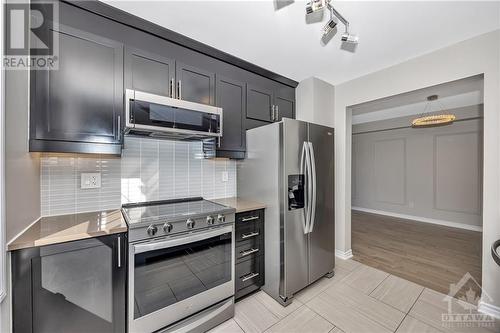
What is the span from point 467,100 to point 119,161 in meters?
5.86

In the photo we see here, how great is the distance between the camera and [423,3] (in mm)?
1522

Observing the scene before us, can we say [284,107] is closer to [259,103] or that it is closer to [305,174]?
[259,103]

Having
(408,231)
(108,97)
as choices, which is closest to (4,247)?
(108,97)

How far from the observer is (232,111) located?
2307 mm

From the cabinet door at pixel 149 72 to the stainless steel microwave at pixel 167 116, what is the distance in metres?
0.20

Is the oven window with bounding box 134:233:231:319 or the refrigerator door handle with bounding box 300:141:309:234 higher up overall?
the refrigerator door handle with bounding box 300:141:309:234

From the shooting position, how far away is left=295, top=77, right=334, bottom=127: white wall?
276 centimetres

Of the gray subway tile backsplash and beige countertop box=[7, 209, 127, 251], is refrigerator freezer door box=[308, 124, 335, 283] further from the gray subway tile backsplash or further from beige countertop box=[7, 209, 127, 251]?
beige countertop box=[7, 209, 127, 251]

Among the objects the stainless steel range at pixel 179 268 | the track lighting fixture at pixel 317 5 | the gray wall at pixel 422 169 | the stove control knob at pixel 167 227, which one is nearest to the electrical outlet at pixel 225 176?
the stainless steel range at pixel 179 268

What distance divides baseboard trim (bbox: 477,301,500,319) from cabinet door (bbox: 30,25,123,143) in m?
3.48

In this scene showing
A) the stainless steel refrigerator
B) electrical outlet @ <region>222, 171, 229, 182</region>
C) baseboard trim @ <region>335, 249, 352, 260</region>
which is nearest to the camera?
the stainless steel refrigerator

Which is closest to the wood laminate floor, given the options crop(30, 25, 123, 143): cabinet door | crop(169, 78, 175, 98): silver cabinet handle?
crop(169, 78, 175, 98): silver cabinet handle

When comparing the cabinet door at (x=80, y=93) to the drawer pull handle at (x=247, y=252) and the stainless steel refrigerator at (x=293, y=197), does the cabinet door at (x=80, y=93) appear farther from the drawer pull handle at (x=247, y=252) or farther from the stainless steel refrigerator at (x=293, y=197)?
the drawer pull handle at (x=247, y=252)

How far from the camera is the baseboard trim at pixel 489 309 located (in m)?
1.76
